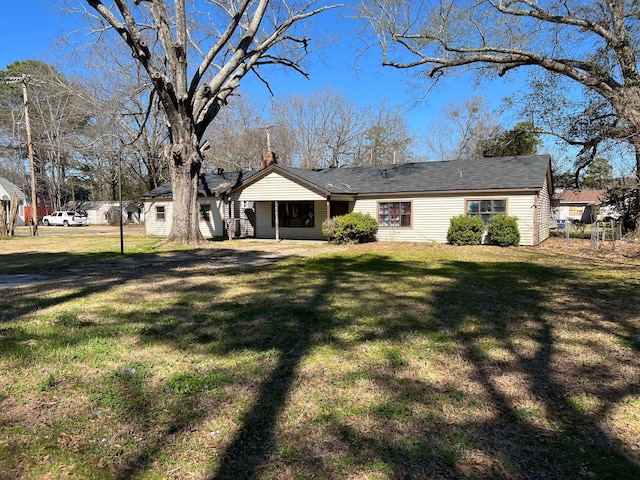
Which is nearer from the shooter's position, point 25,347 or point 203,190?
point 25,347

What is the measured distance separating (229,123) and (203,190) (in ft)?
55.1

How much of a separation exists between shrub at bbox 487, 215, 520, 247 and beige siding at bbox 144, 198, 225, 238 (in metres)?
14.1

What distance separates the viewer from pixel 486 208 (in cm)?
1752

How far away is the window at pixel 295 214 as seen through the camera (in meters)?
21.5

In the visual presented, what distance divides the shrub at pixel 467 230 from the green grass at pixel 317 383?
9.39 metres

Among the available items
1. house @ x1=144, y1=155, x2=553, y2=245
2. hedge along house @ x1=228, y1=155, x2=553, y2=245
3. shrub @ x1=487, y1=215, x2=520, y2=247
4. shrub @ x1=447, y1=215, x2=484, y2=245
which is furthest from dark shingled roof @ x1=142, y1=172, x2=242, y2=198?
shrub @ x1=487, y1=215, x2=520, y2=247

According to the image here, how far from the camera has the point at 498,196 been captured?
17.2 m

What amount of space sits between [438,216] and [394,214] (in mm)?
2038

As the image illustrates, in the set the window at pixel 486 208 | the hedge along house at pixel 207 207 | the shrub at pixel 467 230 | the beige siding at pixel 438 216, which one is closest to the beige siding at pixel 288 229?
the hedge along house at pixel 207 207

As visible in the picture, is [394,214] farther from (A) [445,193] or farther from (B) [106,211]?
(B) [106,211]

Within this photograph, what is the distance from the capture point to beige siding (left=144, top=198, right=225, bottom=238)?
23.4m

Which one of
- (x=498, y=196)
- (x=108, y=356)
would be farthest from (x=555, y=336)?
(x=498, y=196)

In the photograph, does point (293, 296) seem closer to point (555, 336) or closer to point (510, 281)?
point (555, 336)

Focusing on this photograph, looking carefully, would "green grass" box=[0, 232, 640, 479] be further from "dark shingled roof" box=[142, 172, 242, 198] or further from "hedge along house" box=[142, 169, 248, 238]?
"dark shingled roof" box=[142, 172, 242, 198]
